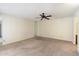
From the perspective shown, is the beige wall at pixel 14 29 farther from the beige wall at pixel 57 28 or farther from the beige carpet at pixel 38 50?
the beige wall at pixel 57 28

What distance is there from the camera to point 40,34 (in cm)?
954

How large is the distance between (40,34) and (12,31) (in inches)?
138

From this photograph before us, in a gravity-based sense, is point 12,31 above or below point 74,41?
above

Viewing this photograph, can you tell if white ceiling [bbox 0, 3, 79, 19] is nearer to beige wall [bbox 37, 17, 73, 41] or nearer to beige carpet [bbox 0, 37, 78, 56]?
beige carpet [bbox 0, 37, 78, 56]

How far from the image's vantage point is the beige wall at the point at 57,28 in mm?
7212

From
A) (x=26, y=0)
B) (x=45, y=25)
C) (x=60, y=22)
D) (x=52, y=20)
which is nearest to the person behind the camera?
(x=26, y=0)

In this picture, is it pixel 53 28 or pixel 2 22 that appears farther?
pixel 53 28

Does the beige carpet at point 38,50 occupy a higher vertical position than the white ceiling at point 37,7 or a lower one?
lower

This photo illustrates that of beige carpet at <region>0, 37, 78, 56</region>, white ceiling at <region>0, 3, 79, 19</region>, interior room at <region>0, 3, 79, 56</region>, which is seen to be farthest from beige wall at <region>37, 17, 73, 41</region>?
white ceiling at <region>0, 3, 79, 19</region>

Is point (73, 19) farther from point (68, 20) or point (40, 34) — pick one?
point (40, 34)

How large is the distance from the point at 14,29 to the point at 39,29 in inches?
130

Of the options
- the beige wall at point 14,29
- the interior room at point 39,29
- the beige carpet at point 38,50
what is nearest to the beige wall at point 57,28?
the interior room at point 39,29

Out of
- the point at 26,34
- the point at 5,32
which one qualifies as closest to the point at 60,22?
the point at 26,34

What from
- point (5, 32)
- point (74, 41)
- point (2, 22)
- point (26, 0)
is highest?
point (26, 0)
